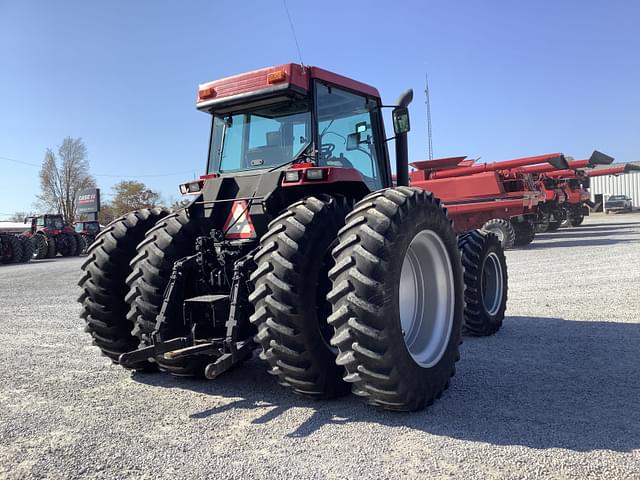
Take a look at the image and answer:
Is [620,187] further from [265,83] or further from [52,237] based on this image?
[265,83]

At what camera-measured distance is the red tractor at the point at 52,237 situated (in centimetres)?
2542

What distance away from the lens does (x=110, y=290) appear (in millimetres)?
4426

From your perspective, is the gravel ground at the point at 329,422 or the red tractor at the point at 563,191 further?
the red tractor at the point at 563,191

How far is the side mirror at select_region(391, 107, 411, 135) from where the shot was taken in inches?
179

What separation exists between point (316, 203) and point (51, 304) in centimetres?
774

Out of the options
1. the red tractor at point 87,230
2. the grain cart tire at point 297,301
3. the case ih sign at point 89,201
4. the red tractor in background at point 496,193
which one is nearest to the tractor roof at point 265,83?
the grain cart tire at point 297,301

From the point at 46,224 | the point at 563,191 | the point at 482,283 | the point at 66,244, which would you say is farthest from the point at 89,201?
the point at 482,283

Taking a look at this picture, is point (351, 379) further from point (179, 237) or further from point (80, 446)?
point (179, 237)

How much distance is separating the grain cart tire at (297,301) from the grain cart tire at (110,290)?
1641 mm

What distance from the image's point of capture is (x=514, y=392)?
3.78 meters

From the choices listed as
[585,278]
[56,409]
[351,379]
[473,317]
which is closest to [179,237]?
[56,409]

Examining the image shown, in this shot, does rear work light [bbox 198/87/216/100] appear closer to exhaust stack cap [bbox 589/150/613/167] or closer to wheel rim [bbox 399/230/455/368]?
wheel rim [bbox 399/230/455/368]

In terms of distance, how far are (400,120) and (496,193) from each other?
40.5ft

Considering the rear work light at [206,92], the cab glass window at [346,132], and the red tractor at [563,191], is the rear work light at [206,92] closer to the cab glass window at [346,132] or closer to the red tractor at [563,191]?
the cab glass window at [346,132]
